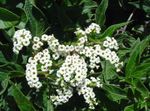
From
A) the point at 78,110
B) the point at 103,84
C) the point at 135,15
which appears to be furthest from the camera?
the point at 135,15

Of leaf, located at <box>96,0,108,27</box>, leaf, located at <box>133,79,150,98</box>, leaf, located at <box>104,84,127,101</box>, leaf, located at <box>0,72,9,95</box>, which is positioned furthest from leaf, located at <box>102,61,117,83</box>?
leaf, located at <box>0,72,9,95</box>

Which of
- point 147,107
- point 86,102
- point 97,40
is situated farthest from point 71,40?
point 147,107

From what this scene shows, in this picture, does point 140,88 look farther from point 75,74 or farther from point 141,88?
point 75,74

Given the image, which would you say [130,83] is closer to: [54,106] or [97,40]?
[97,40]

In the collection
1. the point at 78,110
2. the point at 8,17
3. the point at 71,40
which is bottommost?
the point at 78,110

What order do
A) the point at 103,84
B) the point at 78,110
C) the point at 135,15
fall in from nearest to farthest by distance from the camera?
the point at 103,84, the point at 78,110, the point at 135,15

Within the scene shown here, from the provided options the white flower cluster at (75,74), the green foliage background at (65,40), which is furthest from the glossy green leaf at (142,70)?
the white flower cluster at (75,74)

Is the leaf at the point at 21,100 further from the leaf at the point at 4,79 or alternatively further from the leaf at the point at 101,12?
the leaf at the point at 101,12

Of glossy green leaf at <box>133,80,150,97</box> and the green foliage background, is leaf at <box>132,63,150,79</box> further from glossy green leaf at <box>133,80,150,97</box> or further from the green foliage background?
glossy green leaf at <box>133,80,150,97</box>

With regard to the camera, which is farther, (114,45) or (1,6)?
(1,6)
